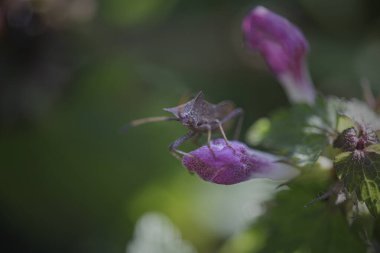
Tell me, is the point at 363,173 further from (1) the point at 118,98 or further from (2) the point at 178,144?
(1) the point at 118,98

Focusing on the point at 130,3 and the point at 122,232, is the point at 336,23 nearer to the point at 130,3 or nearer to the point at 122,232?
the point at 130,3

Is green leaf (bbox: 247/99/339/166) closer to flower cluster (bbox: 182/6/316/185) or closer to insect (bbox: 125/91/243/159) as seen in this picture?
flower cluster (bbox: 182/6/316/185)

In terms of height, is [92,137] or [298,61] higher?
[298,61]

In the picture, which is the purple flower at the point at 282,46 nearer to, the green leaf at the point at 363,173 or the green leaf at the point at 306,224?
the green leaf at the point at 306,224

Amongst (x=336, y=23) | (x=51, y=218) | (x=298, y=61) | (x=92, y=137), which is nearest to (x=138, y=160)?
(x=92, y=137)

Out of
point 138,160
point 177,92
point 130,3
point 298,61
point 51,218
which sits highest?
point 298,61

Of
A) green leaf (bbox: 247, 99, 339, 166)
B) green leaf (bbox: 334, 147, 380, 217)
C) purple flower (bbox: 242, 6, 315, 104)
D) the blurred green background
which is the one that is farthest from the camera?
the blurred green background

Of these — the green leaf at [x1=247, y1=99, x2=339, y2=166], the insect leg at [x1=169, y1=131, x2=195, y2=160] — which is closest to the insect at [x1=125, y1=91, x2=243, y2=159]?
the insect leg at [x1=169, y1=131, x2=195, y2=160]
